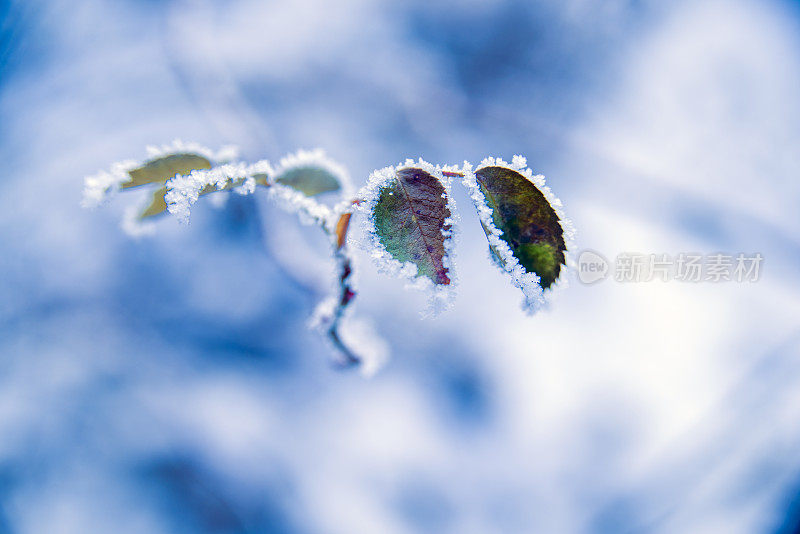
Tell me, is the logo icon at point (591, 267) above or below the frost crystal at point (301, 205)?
above

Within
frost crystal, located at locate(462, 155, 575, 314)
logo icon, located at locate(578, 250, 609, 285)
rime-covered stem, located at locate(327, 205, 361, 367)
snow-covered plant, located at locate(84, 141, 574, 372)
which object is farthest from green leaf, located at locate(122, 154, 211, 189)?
logo icon, located at locate(578, 250, 609, 285)

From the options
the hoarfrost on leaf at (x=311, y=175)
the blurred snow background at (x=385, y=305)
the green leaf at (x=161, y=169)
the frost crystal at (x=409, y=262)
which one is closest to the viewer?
the frost crystal at (x=409, y=262)

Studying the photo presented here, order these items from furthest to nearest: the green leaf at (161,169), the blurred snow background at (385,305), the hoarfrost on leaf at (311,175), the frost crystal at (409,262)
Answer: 1. the blurred snow background at (385,305)
2. the hoarfrost on leaf at (311,175)
3. the green leaf at (161,169)
4. the frost crystal at (409,262)

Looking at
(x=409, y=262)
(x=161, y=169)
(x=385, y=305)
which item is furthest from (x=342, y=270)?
(x=385, y=305)

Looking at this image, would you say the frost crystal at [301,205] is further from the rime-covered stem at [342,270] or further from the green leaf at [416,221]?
the green leaf at [416,221]

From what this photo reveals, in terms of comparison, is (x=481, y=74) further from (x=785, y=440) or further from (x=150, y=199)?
(x=785, y=440)

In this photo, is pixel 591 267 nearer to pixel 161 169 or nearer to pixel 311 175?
pixel 311 175

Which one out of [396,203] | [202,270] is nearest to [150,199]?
[396,203]

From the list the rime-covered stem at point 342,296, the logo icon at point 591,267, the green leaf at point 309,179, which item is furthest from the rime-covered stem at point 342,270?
the logo icon at point 591,267
